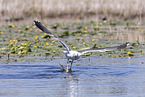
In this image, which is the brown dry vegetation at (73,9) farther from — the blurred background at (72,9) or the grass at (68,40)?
the grass at (68,40)

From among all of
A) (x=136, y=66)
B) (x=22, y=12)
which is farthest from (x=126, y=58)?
(x=22, y=12)

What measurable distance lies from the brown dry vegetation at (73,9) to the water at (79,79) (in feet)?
39.3

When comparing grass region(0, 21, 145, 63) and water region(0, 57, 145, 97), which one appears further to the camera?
grass region(0, 21, 145, 63)

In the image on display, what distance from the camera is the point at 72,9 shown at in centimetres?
2598

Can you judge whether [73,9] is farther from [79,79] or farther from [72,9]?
[79,79]

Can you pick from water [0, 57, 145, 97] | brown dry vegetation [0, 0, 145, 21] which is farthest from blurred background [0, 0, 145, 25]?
water [0, 57, 145, 97]

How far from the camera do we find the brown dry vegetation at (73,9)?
25688 millimetres

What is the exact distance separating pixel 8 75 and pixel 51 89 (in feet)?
7.32

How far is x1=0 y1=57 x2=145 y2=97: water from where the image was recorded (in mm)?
9141

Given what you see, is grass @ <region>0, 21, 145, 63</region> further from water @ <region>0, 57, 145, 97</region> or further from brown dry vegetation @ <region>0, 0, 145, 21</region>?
water @ <region>0, 57, 145, 97</region>

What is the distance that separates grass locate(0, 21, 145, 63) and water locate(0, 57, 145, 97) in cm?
153

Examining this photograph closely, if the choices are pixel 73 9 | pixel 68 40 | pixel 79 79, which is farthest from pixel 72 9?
pixel 79 79

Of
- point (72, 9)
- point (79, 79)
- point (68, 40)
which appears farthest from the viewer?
point (72, 9)

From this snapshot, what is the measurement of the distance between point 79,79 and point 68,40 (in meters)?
8.27
